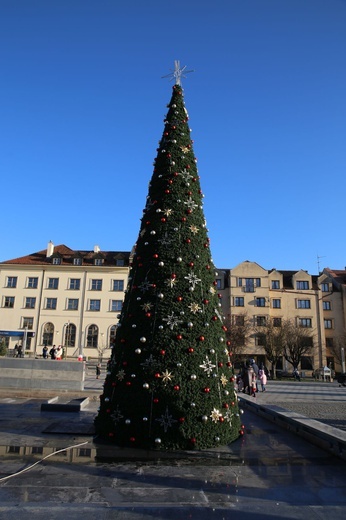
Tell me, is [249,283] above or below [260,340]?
above

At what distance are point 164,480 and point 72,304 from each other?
170ft

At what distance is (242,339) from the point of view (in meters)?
48.4

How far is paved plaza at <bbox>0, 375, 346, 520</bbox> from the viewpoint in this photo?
392cm

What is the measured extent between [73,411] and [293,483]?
733 centimetres

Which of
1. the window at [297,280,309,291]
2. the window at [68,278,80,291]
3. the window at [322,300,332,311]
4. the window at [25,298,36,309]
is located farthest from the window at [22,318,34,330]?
the window at [322,300,332,311]

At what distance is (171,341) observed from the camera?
6648mm

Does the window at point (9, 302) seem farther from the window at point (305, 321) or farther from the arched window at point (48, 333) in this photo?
the window at point (305, 321)

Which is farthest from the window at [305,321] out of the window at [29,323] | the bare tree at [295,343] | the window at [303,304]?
the window at [29,323]

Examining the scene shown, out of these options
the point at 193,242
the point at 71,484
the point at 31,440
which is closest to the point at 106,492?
the point at 71,484

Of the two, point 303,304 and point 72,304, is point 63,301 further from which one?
point 303,304

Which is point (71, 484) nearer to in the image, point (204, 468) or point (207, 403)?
point (204, 468)

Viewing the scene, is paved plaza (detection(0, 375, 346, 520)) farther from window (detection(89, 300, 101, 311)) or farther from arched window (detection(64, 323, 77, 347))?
arched window (detection(64, 323, 77, 347))

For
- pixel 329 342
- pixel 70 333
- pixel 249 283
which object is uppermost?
pixel 249 283

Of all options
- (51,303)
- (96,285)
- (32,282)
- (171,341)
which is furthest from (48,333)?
(171,341)
